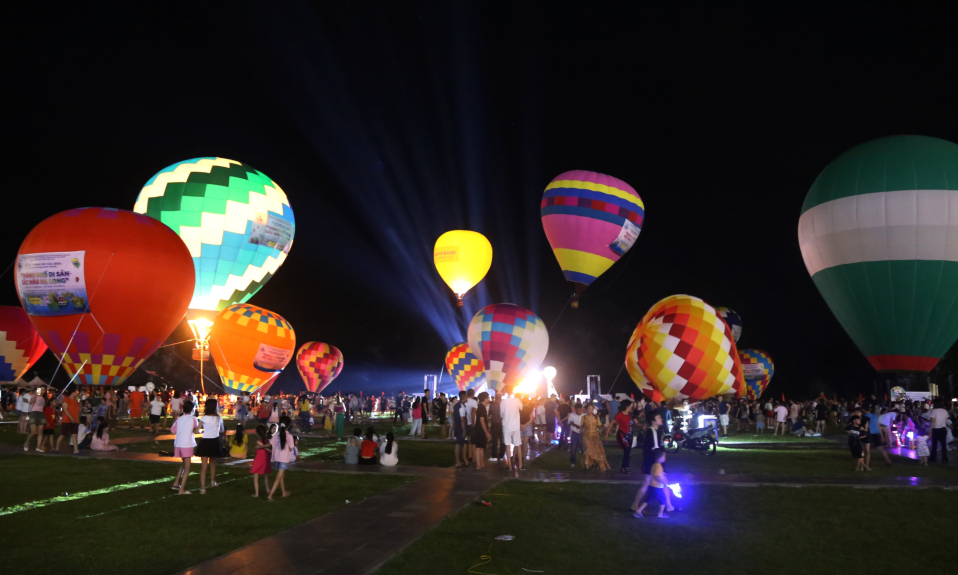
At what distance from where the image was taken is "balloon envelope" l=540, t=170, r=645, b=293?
28.2 metres

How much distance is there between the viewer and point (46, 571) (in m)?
6.21

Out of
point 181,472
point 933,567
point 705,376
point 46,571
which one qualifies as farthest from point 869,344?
point 46,571

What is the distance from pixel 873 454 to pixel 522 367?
51.0 ft

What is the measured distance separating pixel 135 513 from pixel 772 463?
13.1 meters

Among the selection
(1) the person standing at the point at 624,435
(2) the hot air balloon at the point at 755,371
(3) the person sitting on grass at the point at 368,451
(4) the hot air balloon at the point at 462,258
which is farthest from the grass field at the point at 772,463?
(2) the hot air balloon at the point at 755,371

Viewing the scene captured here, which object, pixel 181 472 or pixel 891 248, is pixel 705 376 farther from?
pixel 181 472

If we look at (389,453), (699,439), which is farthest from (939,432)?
(389,453)

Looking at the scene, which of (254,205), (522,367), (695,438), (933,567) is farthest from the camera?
(522,367)

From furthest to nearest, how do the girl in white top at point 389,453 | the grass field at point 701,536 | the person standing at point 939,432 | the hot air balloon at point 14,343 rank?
the hot air balloon at point 14,343 → the person standing at point 939,432 → the girl in white top at point 389,453 → the grass field at point 701,536

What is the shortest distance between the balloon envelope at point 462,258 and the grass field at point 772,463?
64.7 feet

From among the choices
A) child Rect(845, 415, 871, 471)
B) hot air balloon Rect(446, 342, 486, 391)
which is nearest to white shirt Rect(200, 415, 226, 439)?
child Rect(845, 415, 871, 471)

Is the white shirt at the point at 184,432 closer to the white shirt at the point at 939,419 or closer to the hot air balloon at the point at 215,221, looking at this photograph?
the white shirt at the point at 939,419

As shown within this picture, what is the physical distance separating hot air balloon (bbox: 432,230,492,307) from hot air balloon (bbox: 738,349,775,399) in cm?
1799

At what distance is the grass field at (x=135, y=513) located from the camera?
6.68 m
